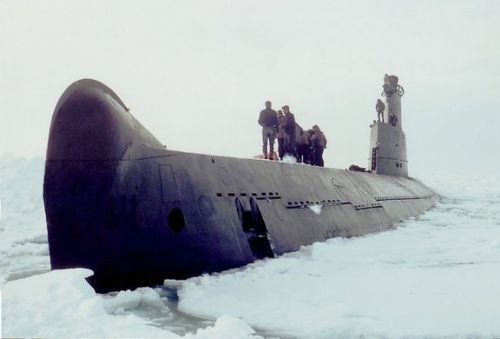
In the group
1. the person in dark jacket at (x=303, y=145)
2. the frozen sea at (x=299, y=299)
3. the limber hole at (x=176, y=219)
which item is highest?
the person in dark jacket at (x=303, y=145)

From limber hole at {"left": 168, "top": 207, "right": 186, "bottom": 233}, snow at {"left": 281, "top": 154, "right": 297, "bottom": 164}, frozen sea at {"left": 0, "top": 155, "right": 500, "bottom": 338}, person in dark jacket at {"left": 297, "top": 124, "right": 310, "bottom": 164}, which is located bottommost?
frozen sea at {"left": 0, "top": 155, "right": 500, "bottom": 338}

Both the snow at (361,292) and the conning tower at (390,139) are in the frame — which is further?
the conning tower at (390,139)

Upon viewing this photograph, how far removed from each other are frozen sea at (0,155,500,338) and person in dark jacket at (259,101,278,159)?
144 inches

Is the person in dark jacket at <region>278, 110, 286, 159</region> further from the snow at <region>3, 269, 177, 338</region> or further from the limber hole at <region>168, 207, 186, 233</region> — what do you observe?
the snow at <region>3, 269, 177, 338</region>

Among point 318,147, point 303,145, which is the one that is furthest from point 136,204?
point 318,147

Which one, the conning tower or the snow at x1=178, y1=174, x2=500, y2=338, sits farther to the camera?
the conning tower

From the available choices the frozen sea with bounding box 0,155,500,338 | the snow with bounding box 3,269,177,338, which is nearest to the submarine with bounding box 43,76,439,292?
the frozen sea with bounding box 0,155,500,338

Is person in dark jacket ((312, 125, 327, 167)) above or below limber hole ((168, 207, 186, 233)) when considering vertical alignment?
above

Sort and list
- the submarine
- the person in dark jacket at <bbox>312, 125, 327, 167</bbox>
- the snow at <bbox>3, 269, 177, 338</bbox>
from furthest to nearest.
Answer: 1. the person in dark jacket at <bbox>312, 125, 327, 167</bbox>
2. the submarine
3. the snow at <bbox>3, 269, 177, 338</bbox>

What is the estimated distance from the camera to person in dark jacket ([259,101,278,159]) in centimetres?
1235

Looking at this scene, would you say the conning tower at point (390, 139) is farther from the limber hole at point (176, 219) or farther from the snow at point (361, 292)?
the limber hole at point (176, 219)

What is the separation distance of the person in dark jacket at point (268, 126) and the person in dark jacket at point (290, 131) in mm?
267

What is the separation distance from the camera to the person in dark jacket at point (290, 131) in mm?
12461


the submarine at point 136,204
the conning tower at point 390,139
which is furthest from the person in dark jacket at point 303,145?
the submarine at point 136,204
